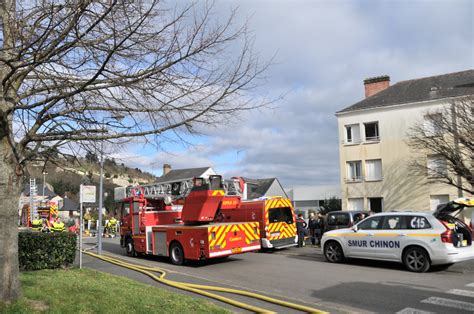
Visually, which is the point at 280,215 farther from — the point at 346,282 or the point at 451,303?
the point at 451,303

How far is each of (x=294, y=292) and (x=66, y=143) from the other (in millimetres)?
5581

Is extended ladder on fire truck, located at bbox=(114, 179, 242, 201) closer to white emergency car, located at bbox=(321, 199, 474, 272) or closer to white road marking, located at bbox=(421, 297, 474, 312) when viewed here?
white emergency car, located at bbox=(321, 199, 474, 272)

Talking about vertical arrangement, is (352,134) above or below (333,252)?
above

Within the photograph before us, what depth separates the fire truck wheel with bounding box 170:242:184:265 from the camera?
14648 millimetres

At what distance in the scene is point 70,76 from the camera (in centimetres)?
675

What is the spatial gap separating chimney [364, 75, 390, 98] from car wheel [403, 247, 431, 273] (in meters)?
28.3

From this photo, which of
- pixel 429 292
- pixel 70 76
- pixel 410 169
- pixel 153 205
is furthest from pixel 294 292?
pixel 410 169

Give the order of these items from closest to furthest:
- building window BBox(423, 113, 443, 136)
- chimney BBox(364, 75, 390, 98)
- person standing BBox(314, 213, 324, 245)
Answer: person standing BBox(314, 213, 324, 245)
building window BBox(423, 113, 443, 136)
chimney BBox(364, 75, 390, 98)

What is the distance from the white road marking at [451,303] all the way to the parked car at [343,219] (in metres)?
10.1

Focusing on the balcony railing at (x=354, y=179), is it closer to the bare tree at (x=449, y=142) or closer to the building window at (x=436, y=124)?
the bare tree at (x=449, y=142)

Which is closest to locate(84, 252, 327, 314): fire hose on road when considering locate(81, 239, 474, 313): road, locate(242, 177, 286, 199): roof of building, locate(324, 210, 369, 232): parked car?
locate(81, 239, 474, 313): road

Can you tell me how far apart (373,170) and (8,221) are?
32283mm

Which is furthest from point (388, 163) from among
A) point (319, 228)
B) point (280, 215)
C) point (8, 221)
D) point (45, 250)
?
point (8, 221)

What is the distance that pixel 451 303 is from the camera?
822 centimetres
